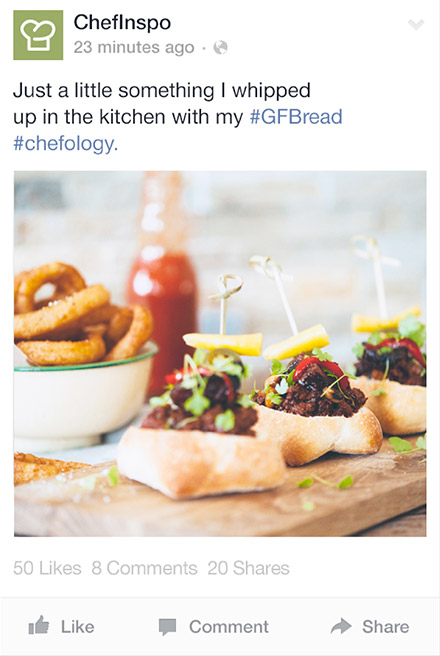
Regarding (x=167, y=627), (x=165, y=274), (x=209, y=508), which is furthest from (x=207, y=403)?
(x=165, y=274)

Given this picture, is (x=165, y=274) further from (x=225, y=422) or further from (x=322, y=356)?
(x=225, y=422)

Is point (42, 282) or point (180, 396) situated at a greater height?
point (42, 282)

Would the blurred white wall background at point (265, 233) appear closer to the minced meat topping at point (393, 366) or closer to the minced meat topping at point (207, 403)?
the minced meat topping at point (393, 366)

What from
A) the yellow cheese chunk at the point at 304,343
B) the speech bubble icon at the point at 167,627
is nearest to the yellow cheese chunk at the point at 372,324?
the yellow cheese chunk at the point at 304,343

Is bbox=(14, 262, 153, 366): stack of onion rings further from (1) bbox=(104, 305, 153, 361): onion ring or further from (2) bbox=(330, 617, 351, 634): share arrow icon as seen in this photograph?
(2) bbox=(330, 617, 351, 634): share arrow icon
